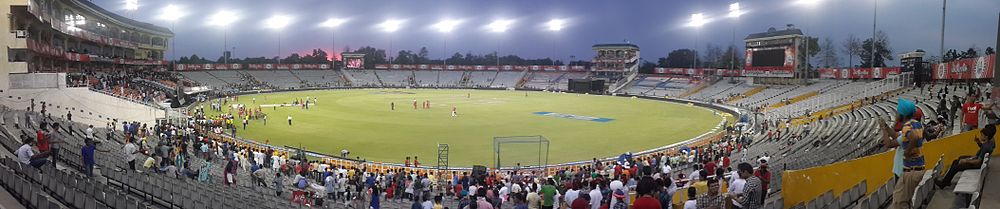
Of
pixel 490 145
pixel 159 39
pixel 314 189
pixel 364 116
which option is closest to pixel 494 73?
pixel 159 39

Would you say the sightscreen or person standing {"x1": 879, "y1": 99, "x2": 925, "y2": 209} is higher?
the sightscreen

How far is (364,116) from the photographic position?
45844mm

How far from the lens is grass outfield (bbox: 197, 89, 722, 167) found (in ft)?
95.6

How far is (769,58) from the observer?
64000 millimetres

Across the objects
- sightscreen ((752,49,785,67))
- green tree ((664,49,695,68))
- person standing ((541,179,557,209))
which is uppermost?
green tree ((664,49,695,68))

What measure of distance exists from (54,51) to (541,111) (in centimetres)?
3598

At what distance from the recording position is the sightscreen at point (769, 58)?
62.3 meters

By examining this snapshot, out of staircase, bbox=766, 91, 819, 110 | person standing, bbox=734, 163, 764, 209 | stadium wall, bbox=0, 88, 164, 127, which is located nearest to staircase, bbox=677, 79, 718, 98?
staircase, bbox=766, 91, 819, 110

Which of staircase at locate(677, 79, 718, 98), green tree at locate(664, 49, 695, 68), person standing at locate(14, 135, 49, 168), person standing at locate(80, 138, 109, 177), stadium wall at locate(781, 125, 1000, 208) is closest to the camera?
stadium wall at locate(781, 125, 1000, 208)

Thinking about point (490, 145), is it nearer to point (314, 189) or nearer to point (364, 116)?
point (314, 189)

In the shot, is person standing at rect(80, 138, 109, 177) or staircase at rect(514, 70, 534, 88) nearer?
person standing at rect(80, 138, 109, 177)

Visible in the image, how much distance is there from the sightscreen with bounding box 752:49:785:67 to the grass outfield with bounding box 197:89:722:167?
13.7 meters

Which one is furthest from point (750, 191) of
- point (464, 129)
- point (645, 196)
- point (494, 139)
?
point (464, 129)

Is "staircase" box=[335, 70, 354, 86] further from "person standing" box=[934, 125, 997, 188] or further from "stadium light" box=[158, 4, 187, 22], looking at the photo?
"person standing" box=[934, 125, 997, 188]
